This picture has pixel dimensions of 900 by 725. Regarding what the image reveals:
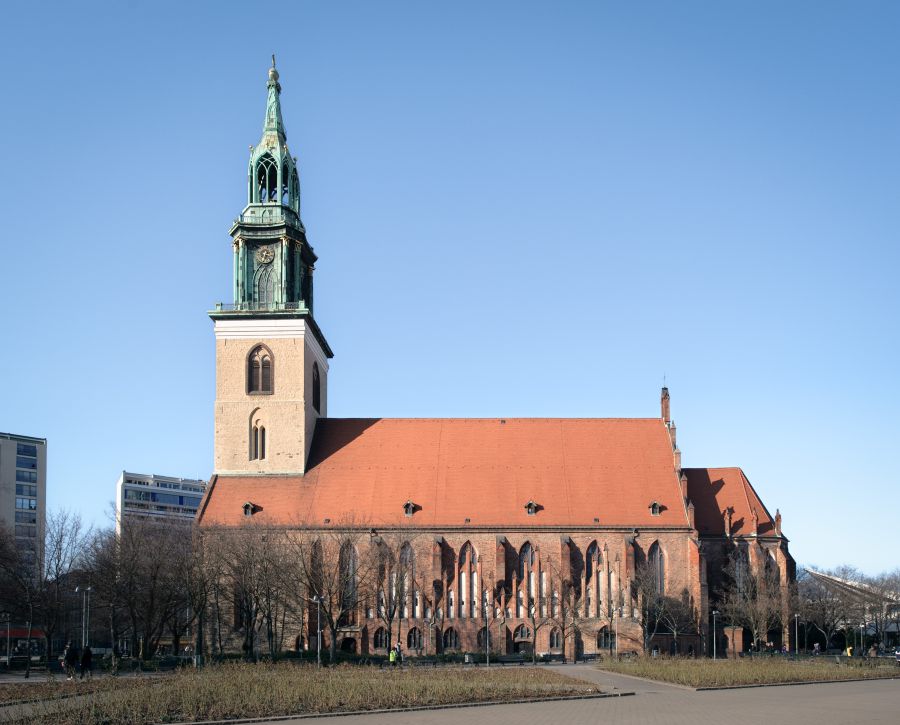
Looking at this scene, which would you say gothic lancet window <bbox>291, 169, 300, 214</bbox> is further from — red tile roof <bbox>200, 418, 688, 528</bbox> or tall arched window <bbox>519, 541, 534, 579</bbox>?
tall arched window <bbox>519, 541, 534, 579</bbox>

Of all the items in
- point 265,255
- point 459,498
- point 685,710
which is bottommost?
point 685,710

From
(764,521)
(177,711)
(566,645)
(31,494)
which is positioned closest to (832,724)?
(177,711)

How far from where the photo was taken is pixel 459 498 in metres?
74.6

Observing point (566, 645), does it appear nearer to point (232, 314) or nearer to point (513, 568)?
point (513, 568)

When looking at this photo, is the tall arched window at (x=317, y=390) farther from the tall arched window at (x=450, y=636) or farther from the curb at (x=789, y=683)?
the curb at (x=789, y=683)

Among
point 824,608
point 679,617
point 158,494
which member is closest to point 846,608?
point 824,608

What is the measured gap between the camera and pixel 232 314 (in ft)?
245

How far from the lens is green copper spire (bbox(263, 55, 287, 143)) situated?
76.3 metres

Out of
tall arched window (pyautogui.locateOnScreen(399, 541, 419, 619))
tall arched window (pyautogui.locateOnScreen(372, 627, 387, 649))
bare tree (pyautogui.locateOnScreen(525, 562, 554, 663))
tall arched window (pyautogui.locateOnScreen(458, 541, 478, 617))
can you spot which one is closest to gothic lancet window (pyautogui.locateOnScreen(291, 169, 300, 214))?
tall arched window (pyautogui.locateOnScreen(399, 541, 419, 619))

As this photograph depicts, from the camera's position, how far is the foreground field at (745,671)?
4447 cm

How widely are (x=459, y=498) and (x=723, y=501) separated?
18.3 metres

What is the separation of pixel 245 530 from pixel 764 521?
34.5 meters

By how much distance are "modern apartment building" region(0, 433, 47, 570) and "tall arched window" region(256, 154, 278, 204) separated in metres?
82.6

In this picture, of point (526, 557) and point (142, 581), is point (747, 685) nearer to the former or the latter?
point (526, 557)
